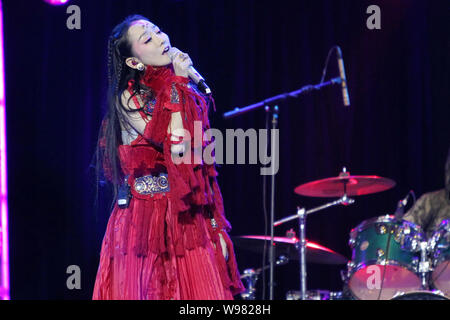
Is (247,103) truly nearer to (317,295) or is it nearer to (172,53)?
(317,295)

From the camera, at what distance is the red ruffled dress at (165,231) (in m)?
2.74

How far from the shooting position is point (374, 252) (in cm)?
456

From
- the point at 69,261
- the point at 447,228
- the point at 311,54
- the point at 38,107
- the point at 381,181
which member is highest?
the point at 311,54

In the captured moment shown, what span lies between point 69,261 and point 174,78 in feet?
8.87

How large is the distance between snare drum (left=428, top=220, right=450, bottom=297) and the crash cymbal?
450mm

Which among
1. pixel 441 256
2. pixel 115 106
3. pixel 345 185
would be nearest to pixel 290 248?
pixel 345 185

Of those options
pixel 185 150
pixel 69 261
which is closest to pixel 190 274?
pixel 185 150

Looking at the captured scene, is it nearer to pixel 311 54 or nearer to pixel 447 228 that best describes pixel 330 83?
pixel 447 228

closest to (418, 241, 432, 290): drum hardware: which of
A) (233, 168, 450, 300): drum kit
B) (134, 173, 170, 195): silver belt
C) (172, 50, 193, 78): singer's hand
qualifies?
(233, 168, 450, 300): drum kit

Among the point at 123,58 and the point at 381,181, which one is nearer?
the point at 123,58

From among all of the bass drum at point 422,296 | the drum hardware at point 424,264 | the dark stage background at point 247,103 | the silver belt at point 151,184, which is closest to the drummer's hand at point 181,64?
the silver belt at point 151,184

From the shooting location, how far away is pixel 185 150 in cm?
275

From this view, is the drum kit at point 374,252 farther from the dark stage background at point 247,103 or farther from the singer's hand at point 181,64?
the singer's hand at point 181,64

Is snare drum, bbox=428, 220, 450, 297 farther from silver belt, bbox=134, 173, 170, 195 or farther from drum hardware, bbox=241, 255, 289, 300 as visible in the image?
silver belt, bbox=134, 173, 170, 195
